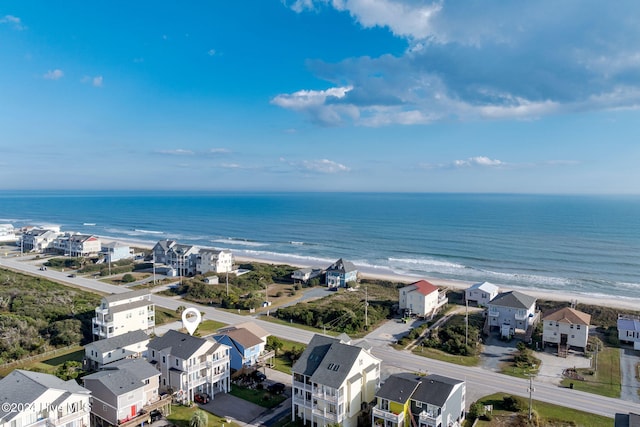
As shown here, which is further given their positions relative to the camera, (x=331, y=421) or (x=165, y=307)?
(x=165, y=307)

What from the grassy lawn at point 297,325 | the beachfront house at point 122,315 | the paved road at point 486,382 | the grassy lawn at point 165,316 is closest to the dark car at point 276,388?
the paved road at point 486,382

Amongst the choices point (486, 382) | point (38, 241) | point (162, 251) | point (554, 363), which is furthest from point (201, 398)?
point (38, 241)

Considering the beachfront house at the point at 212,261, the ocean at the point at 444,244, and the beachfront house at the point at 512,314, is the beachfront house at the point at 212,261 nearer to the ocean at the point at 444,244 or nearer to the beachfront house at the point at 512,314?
the ocean at the point at 444,244

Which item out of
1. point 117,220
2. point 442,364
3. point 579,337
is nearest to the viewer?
point 442,364

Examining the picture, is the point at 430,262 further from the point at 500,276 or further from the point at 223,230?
the point at 223,230

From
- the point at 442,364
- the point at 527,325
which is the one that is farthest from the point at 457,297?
the point at 442,364

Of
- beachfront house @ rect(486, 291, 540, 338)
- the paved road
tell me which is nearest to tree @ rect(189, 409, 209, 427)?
the paved road

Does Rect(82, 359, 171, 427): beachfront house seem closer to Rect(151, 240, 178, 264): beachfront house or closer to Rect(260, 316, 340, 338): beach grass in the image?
Result: Rect(260, 316, 340, 338): beach grass
